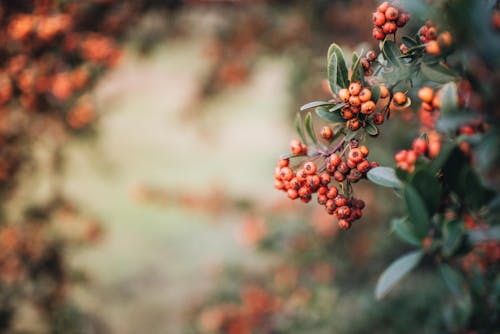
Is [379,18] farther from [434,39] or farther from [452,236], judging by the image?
[452,236]

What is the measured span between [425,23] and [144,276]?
6605 millimetres

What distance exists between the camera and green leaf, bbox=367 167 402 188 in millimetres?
836

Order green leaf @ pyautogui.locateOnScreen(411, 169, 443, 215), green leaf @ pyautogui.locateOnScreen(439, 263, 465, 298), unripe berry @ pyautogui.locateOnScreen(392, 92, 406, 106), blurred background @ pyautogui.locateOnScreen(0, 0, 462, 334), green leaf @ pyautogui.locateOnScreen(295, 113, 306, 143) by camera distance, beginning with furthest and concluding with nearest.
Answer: blurred background @ pyautogui.locateOnScreen(0, 0, 462, 334)
green leaf @ pyautogui.locateOnScreen(295, 113, 306, 143)
unripe berry @ pyautogui.locateOnScreen(392, 92, 406, 106)
green leaf @ pyautogui.locateOnScreen(439, 263, 465, 298)
green leaf @ pyautogui.locateOnScreen(411, 169, 443, 215)

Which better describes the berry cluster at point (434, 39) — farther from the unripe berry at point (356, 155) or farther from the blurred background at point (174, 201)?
the blurred background at point (174, 201)

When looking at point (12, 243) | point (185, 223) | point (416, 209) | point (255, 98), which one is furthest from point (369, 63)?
point (255, 98)

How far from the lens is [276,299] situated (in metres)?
3.33

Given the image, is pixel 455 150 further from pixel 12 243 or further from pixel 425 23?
pixel 12 243

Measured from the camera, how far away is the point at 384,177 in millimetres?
848

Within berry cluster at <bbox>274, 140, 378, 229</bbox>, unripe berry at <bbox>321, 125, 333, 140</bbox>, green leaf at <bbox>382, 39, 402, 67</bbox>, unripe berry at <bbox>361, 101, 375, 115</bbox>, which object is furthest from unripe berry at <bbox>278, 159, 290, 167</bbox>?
green leaf at <bbox>382, 39, 402, 67</bbox>

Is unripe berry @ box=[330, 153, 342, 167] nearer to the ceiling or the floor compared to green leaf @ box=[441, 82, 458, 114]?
nearer to the ceiling

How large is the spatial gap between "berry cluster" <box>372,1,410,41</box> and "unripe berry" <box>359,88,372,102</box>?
0.46 ft

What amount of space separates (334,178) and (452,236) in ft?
0.93

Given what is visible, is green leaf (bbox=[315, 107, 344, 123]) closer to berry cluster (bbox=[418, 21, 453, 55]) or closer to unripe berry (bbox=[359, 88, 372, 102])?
unripe berry (bbox=[359, 88, 372, 102])

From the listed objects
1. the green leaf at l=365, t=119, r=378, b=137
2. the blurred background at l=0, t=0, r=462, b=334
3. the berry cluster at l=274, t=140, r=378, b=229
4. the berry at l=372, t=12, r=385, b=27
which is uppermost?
the blurred background at l=0, t=0, r=462, b=334
